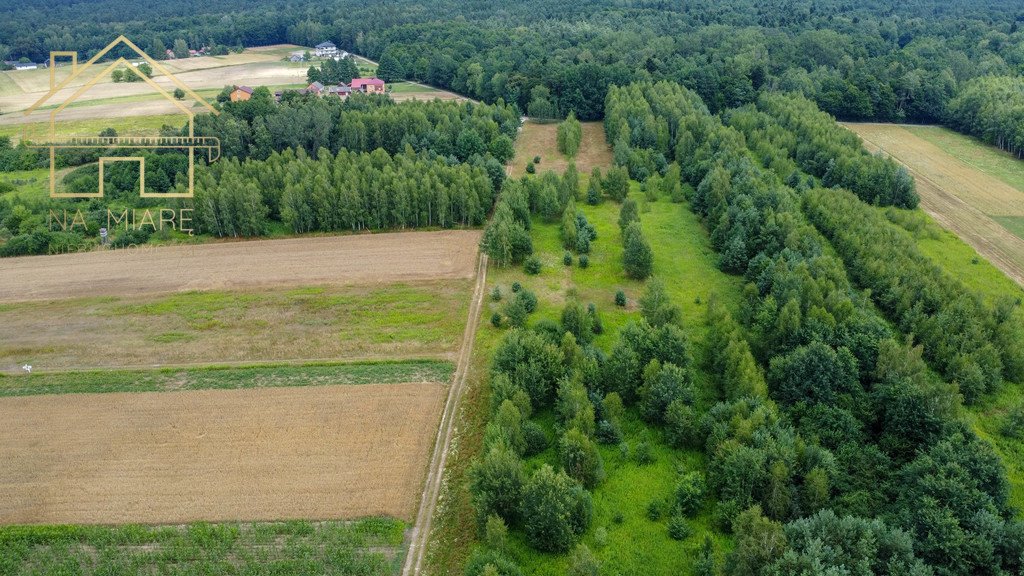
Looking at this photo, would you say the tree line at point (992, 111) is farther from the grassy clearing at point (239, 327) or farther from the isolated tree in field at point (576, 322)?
the grassy clearing at point (239, 327)

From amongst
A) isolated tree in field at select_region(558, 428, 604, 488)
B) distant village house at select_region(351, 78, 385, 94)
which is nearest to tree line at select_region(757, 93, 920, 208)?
isolated tree in field at select_region(558, 428, 604, 488)

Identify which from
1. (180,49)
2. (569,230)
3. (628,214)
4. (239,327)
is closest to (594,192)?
(628,214)

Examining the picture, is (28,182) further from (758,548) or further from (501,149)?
(758,548)

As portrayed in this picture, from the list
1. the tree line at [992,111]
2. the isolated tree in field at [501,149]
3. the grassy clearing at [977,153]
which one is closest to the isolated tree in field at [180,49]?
the isolated tree in field at [501,149]

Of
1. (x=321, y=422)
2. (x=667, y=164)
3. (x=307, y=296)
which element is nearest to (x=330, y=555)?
(x=321, y=422)

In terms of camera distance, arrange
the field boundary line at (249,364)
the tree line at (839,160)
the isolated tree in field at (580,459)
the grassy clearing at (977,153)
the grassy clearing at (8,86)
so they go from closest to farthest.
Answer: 1. the isolated tree in field at (580,459)
2. the field boundary line at (249,364)
3. the tree line at (839,160)
4. the grassy clearing at (977,153)
5. the grassy clearing at (8,86)

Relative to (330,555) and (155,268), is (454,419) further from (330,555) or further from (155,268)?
(155,268)

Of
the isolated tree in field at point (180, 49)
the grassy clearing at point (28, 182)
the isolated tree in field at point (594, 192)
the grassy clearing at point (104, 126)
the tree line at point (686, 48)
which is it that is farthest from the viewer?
the isolated tree in field at point (180, 49)
